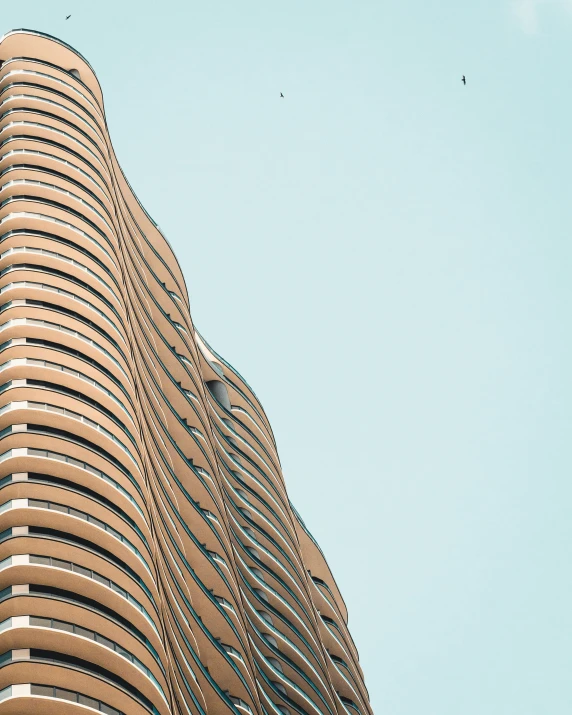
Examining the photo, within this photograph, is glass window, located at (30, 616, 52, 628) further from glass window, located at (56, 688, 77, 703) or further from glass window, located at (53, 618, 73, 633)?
glass window, located at (56, 688, 77, 703)

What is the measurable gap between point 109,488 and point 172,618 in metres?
10.7

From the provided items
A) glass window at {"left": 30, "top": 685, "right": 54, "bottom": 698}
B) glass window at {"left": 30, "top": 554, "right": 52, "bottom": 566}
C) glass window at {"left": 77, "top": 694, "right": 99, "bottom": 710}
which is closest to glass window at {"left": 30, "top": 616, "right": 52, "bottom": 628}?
glass window at {"left": 30, "top": 554, "right": 52, "bottom": 566}

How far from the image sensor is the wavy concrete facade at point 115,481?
151 feet

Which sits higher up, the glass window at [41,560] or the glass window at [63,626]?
the glass window at [41,560]

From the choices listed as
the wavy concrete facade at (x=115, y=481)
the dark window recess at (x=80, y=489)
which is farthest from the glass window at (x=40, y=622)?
the dark window recess at (x=80, y=489)

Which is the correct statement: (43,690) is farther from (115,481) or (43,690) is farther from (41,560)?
(115,481)

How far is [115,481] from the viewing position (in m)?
53.2

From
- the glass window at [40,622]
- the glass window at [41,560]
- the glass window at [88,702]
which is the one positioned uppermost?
the glass window at [41,560]

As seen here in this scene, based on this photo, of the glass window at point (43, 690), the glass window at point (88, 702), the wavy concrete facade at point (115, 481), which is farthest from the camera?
the wavy concrete facade at point (115, 481)

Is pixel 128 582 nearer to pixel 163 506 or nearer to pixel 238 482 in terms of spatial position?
pixel 163 506

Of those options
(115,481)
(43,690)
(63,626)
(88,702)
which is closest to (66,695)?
(43,690)

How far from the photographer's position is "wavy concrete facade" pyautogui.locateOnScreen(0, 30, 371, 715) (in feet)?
151

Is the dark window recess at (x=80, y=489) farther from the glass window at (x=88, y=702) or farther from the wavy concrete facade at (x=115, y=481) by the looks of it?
the glass window at (x=88, y=702)

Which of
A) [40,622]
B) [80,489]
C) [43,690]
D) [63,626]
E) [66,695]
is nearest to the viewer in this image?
[43,690]
